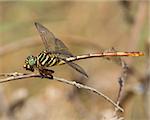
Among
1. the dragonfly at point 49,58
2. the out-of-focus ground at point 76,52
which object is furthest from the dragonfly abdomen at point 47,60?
the out-of-focus ground at point 76,52

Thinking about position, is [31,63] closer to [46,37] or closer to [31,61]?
[31,61]

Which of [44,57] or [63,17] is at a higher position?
[44,57]

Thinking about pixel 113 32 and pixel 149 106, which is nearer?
pixel 149 106

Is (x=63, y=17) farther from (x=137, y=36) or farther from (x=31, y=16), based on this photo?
(x=137, y=36)

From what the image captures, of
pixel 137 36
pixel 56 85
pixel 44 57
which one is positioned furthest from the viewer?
pixel 56 85

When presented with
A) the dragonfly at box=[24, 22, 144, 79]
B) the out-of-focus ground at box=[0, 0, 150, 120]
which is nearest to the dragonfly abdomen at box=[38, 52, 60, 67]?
the dragonfly at box=[24, 22, 144, 79]

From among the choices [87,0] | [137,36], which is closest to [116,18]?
[87,0]

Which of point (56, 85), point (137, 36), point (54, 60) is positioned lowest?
point (56, 85)
